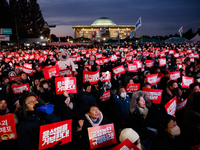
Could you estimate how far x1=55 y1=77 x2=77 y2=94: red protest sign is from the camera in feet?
12.5

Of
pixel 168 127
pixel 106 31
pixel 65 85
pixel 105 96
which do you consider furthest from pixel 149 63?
pixel 106 31

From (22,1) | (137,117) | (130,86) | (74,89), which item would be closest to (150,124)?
(137,117)

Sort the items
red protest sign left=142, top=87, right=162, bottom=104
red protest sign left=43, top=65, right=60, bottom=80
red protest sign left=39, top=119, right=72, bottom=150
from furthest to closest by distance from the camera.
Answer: red protest sign left=43, top=65, right=60, bottom=80 → red protest sign left=142, top=87, right=162, bottom=104 → red protest sign left=39, top=119, right=72, bottom=150

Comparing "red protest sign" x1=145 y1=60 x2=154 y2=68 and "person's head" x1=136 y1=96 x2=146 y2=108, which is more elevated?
"red protest sign" x1=145 y1=60 x2=154 y2=68

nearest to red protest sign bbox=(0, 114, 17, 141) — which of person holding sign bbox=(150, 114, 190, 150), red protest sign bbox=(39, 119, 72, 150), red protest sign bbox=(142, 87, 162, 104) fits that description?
red protest sign bbox=(39, 119, 72, 150)

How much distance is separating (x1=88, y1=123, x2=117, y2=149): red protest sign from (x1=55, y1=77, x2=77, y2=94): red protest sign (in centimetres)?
182

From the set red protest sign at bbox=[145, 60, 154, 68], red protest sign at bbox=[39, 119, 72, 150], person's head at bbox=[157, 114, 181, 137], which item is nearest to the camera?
red protest sign at bbox=[39, 119, 72, 150]

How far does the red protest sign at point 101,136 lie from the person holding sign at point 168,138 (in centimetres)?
65

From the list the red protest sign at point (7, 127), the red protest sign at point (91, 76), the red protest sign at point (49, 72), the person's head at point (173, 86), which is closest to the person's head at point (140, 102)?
the person's head at point (173, 86)

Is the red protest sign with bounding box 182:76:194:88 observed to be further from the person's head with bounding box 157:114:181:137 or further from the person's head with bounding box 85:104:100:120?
the person's head with bounding box 85:104:100:120

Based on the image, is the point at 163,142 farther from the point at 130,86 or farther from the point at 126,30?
the point at 126,30

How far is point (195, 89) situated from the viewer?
12.8 ft

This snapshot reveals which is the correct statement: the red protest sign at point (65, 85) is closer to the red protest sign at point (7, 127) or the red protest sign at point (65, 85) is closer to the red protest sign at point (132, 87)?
the red protest sign at point (7, 127)

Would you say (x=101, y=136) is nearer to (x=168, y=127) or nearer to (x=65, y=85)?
(x=168, y=127)
